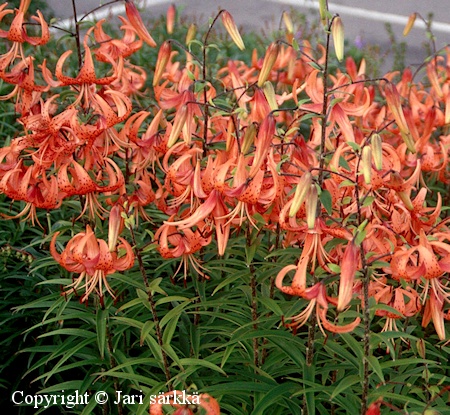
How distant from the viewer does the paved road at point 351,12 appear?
24.7 ft

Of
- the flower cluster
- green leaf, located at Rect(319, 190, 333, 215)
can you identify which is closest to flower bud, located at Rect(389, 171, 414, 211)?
the flower cluster

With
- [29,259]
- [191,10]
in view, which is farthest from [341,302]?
[191,10]

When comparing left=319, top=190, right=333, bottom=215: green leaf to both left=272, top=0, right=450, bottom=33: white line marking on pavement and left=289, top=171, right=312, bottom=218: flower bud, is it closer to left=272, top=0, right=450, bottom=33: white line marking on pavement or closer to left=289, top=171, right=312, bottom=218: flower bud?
left=289, top=171, right=312, bottom=218: flower bud

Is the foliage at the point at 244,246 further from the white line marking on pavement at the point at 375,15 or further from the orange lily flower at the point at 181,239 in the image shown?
the white line marking on pavement at the point at 375,15

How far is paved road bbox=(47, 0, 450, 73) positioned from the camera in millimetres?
7543

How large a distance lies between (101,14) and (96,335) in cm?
565

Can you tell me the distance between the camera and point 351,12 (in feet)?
26.7

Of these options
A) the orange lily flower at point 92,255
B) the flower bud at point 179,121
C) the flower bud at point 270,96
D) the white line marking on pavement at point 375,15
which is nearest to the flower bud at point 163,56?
the flower bud at point 179,121

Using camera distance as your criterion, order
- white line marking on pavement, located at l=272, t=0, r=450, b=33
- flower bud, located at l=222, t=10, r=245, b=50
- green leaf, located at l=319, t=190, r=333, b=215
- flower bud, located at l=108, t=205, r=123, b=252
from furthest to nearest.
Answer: white line marking on pavement, located at l=272, t=0, r=450, b=33, flower bud, located at l=222, t=10, r=245, b=50, flower bud, located at l=108, t=205, r=123, b=252, green leaf, located at l=319, t=190, r=333, b=215

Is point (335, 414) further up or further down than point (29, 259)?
further down

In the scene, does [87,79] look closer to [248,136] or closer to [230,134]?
[230,134]

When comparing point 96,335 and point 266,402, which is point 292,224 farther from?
point 96,335

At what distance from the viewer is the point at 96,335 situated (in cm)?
187

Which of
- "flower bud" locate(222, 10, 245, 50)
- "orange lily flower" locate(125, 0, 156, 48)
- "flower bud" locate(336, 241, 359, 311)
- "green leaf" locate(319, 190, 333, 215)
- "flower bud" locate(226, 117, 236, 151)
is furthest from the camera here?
"orange lily flower" locate(125, 0, 156, 48)
